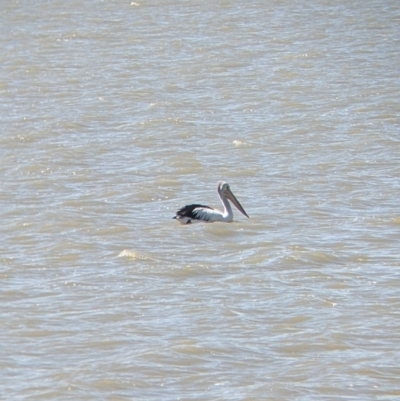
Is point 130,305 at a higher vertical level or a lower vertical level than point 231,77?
higher

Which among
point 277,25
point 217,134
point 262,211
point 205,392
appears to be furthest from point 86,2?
point 205,392

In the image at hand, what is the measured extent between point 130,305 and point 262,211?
10.6ft

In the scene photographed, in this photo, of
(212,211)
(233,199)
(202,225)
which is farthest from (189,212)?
(233,199)

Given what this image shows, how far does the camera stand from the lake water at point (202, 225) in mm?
7516

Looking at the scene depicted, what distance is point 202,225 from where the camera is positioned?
1114cm

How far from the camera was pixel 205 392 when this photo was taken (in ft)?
23.1

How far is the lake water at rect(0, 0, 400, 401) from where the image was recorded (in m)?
7.52

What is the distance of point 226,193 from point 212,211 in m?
0.44

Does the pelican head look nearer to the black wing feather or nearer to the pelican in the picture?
the pelican

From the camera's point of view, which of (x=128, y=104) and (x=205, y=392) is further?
(x=128, y=104)

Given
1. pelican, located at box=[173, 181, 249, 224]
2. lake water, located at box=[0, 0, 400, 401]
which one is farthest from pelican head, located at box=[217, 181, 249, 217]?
lake water, located at box=[0, 0, 400, 401]

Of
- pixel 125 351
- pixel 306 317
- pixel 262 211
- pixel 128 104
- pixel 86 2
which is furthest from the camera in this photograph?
pixel 86 2

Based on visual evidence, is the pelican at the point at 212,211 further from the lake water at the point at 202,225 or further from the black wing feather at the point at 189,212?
the lake water at the point at 202,225

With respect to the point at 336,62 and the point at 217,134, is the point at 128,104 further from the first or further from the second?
the point at 336,62
